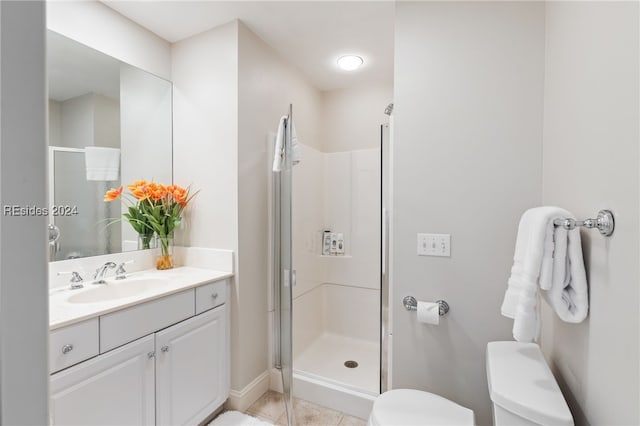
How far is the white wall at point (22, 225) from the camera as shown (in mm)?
255

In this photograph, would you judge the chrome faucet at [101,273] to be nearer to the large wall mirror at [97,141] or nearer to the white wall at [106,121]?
the large wall mirror at [97,141]

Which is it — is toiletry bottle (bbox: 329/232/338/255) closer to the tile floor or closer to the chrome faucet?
the tile floor

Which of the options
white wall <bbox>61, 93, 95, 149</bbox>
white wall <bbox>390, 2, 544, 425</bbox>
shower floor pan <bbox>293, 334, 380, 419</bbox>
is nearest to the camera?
white wall <bbox>390, 2, 544, 425</bbox>

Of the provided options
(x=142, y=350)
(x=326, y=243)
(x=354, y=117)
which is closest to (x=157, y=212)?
(x=142, y=350)

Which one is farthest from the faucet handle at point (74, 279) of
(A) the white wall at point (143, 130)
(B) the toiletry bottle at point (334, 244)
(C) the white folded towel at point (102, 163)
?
(B) the toiletry bottle at point (334, 244)

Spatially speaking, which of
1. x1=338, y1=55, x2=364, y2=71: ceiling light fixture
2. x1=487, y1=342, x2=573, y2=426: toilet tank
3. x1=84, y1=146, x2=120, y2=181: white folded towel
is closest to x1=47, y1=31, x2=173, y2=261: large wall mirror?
x1=84, y1=146, x2=120, y2=181: white folded towel

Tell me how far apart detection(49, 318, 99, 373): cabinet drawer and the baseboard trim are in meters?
1.01

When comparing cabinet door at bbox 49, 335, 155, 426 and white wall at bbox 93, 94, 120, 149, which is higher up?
white wall at bbox 93, 94, 120, 149

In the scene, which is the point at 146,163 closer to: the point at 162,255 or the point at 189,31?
the point at 162,255

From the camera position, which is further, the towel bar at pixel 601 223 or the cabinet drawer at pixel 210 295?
the cabinet drawer at pixel 210 295

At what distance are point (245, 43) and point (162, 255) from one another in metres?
1.54

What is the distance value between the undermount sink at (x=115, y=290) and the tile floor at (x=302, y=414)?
1.05m

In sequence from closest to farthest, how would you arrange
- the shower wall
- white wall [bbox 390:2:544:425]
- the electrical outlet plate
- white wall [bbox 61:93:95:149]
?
white wall [bbox 390:2:544:425], the electrical outlet plate, white wall [bbox 61:93:95:149], the shower wall

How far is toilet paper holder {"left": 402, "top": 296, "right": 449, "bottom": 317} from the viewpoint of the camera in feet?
4.98
